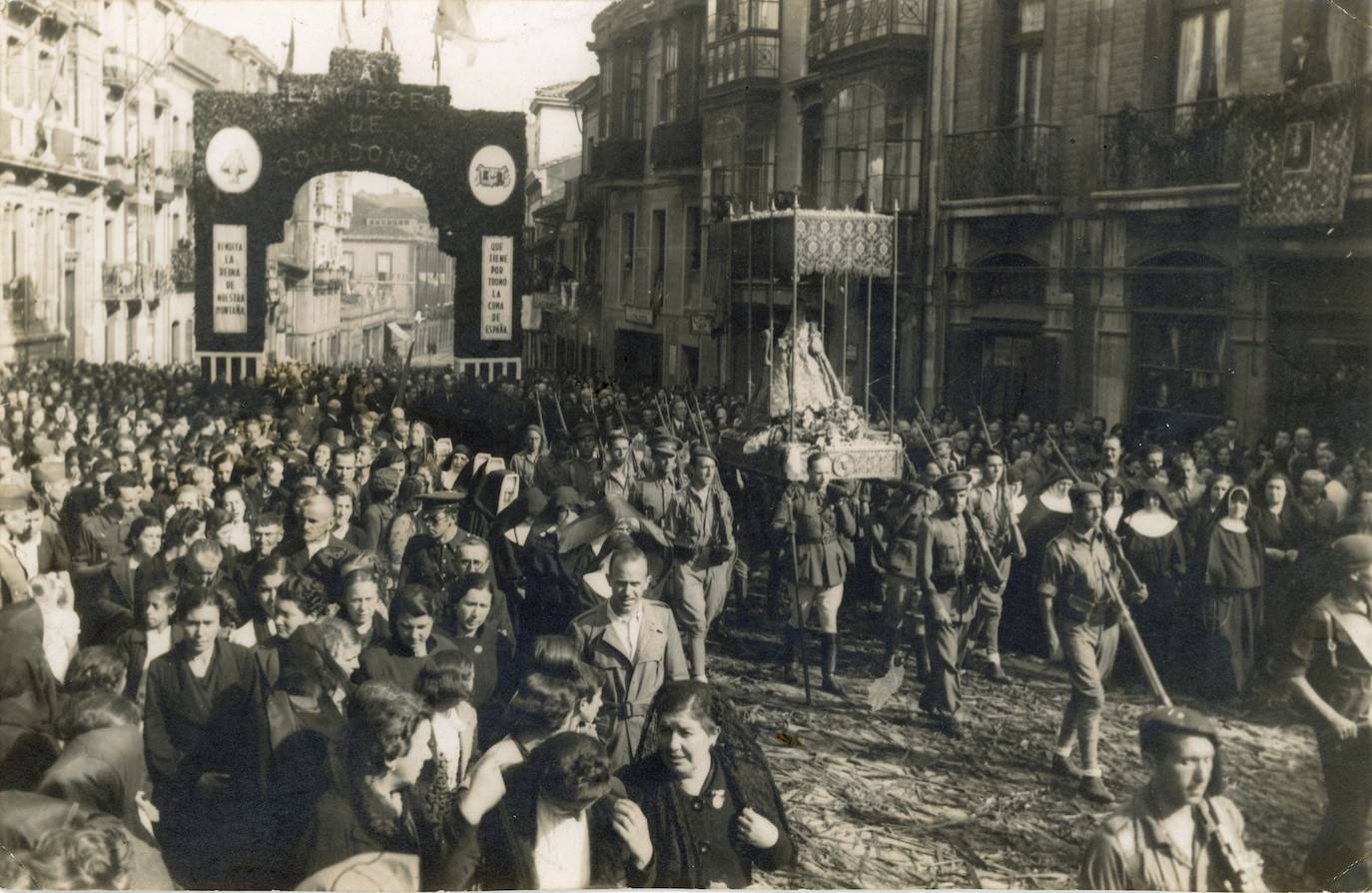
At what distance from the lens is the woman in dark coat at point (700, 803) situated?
4.60 m

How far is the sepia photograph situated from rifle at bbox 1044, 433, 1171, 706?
0.10ft

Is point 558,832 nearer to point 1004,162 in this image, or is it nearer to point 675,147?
point 675,147

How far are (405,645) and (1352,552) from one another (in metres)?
4.38

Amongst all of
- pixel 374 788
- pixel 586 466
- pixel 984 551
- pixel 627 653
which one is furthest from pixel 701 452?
pixel 374 788

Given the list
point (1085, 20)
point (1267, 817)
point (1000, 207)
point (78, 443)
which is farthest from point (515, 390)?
point (1267, 817)

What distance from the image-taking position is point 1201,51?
598 cm

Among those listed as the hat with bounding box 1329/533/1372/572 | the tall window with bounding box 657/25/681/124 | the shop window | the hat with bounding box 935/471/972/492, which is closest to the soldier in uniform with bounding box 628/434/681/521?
the hat with bounding box 935/471/972/492

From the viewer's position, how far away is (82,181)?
264 inches

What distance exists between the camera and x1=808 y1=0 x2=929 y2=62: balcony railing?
7.13 metres

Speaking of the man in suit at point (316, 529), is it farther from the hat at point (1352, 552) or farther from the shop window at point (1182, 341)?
the hat at point (1352, 552)

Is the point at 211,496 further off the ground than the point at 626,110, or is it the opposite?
the point at 626,110

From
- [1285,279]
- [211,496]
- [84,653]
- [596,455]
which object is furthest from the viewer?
[596,455]

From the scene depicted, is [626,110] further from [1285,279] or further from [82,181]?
[1285,279]

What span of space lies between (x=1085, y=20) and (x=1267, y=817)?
4101 mm
